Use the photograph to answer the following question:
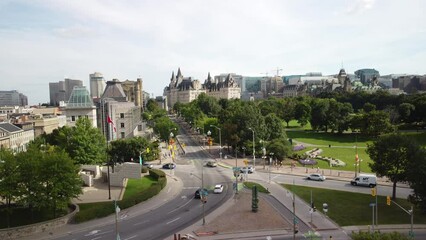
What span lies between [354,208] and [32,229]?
33781mm

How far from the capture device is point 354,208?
135ft

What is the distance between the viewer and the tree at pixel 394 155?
4238 cm

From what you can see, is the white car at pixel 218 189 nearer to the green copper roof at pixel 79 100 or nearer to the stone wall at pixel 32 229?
the stone wall at pixel 32 229

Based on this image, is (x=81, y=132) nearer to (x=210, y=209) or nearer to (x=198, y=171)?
(x=198, y=171)

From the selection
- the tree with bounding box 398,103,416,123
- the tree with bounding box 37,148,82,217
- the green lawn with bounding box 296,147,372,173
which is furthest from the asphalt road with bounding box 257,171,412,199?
the tree with bounding box 398,103,416,123

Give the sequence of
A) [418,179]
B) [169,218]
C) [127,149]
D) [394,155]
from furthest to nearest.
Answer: [127,149] < [394,155] < [169,218] < [418,179]

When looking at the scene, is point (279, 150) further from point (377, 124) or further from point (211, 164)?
point (377, 124)

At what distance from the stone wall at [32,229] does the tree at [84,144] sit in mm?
21009

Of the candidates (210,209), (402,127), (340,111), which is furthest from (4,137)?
(402,127)

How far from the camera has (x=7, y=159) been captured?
3853 cm

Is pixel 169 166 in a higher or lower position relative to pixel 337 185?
higher

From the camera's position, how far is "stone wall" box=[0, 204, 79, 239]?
35344mm

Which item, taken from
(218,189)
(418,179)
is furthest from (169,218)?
(418,179)

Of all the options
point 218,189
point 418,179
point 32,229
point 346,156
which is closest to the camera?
point 418,179
